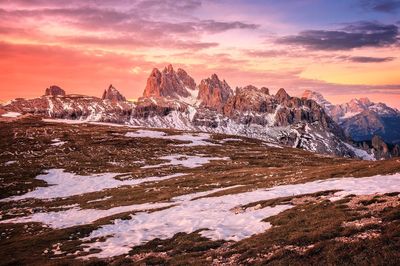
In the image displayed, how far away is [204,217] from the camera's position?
37562mm

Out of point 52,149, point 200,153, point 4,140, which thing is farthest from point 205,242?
point 4,140

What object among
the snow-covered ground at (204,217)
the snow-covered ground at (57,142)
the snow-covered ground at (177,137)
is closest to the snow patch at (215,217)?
the snow-covered ground at (204,217)

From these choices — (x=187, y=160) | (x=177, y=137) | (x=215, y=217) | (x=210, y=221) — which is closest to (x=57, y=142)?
(x=177, y=137)

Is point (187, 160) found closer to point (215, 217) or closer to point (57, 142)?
point (57, 142)

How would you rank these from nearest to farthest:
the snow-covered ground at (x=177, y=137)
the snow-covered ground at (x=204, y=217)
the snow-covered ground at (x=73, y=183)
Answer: the snow-covered ground at (x=204, y=217) < the snow-covered ground at (x=73, y=183) < the snow-covered ground at (x=177, y=137)

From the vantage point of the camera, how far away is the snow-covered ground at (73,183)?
3051 inches

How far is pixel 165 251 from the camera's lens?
28.7m

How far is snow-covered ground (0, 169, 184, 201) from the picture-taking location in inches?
3051

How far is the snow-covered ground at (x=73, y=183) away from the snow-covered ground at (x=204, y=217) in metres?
26.7

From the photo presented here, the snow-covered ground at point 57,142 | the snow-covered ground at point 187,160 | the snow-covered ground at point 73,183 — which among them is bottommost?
the snow-covered ground at point 73,183

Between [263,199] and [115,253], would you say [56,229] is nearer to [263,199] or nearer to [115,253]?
[115,253]

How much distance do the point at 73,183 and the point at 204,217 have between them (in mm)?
59046

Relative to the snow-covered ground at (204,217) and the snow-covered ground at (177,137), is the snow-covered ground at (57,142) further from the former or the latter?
the snow-covered ground at (204,217)

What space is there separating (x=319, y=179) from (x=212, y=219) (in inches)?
727
